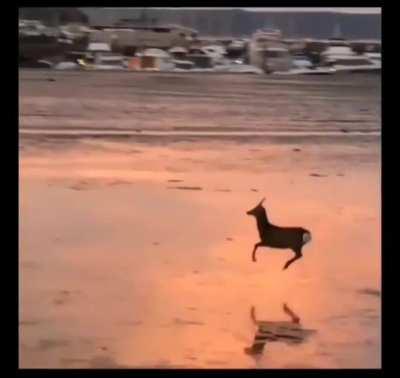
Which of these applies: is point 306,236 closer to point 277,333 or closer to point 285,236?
point 285,236

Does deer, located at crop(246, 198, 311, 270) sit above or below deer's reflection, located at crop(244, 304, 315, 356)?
above

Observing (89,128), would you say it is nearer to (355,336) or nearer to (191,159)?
(191,159)

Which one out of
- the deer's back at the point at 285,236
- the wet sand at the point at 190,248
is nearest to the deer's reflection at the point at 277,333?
the wet sand at the point at 190,248

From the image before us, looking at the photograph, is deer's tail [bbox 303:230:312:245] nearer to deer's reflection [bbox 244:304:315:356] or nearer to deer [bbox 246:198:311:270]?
deer [bbox 246:198:311:270]

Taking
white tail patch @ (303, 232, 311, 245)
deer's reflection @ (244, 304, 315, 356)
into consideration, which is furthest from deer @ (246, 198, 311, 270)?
deer's reflection @ (244, 304, 315, 356)

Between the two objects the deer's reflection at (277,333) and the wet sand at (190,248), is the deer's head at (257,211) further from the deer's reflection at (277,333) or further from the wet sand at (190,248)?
the deer's reflection at (277,333)

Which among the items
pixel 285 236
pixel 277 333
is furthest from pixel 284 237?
pixel 277 333
